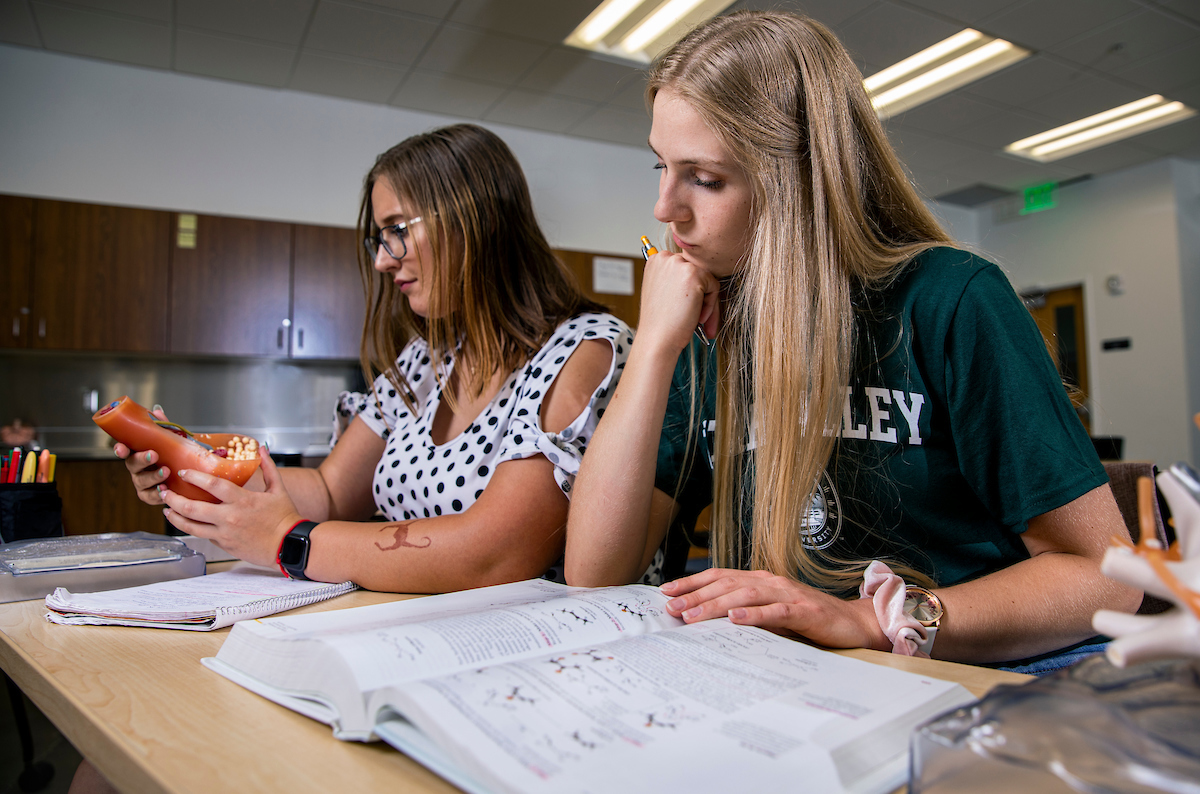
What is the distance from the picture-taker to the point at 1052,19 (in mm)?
3658

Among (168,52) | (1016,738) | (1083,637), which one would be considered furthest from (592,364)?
(168,52)

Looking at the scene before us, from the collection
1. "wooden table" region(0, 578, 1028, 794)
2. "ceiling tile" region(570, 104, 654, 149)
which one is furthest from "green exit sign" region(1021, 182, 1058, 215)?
"wooden table" region(0, 578, 1028, 794)

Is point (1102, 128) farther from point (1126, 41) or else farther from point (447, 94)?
point (447, 94)

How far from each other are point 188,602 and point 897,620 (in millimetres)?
723

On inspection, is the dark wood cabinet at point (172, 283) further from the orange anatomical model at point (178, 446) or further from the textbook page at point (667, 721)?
the textbook page at point (667, 721)

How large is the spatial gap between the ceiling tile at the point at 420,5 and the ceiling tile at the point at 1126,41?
3.22m

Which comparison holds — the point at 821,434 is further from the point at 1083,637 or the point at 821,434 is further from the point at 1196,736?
the point at 1196,736

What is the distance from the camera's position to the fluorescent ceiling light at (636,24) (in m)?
3.61

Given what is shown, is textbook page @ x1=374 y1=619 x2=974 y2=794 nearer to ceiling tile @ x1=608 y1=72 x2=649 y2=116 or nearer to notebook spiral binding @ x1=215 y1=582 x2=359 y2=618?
notebook spiral binding @ x1=215 y1=582 x2=359 y2=618

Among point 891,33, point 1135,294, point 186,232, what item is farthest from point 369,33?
point 1135,294

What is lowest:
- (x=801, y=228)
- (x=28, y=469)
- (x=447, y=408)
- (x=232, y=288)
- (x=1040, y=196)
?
(x=28, y=469)

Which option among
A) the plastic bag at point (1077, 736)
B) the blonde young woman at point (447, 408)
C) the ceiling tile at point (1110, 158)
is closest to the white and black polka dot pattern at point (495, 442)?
the blonde young woman at point (447, 408)

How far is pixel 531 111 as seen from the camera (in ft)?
15.7

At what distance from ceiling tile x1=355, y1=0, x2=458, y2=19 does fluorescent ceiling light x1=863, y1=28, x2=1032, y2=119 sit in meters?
2.21
